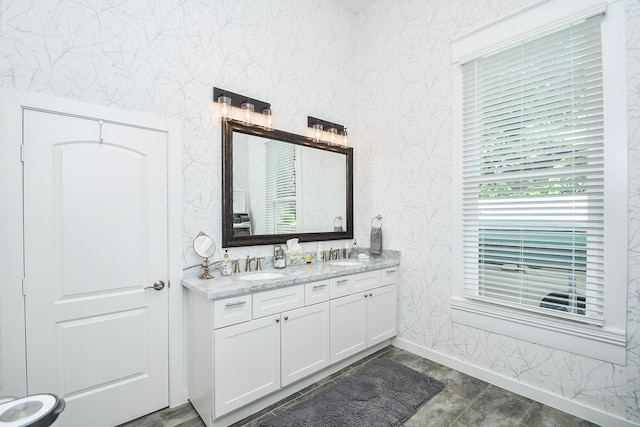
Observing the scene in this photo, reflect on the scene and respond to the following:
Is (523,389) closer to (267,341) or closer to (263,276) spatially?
(267,341)

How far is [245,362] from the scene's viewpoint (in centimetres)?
194

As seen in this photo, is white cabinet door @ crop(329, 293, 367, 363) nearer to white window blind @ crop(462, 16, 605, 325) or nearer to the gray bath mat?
the gray bath mat

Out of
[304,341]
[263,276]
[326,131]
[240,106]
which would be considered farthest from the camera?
[326,131]

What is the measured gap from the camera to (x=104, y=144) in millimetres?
1892

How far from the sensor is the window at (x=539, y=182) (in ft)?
6.32

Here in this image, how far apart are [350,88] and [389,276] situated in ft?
7.37

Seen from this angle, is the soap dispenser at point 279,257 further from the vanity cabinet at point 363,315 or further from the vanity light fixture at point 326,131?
the vanity light fixture at point 326,131

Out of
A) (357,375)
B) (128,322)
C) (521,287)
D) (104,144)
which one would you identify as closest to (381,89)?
(521,287)

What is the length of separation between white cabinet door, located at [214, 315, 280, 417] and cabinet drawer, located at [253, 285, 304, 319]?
2.2 inches

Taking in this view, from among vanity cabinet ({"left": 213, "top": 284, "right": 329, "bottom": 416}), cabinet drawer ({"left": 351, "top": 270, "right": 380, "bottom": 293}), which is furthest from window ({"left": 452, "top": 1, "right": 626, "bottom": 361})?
vanity cabinet ({"left": 213, "top": 284, "right": 329, "bottom": 416})

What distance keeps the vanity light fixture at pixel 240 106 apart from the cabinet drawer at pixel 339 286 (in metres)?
1.51

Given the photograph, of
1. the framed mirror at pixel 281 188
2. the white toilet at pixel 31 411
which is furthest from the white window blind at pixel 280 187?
the white toilet at pixel 31 411

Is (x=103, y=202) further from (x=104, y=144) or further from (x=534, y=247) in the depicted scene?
(x=534, y=247)

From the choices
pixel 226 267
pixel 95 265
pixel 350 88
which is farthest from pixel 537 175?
pixel 95 265
